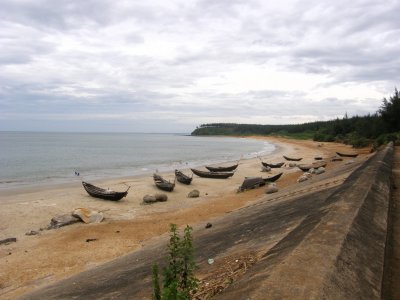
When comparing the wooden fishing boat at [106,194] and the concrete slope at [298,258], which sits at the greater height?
the concrete slope at [298,258]

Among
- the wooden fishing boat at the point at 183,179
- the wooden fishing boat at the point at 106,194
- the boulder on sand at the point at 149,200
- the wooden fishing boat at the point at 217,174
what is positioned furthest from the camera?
the wooden fishing boat at the point at 217,174

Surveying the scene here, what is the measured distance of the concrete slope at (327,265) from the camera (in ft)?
7.78

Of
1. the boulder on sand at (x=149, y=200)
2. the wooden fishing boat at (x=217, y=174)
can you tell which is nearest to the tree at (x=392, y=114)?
the wooden fishing boat at (x=217, y=174)

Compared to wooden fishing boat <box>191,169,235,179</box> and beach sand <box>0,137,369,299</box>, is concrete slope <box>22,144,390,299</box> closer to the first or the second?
beach sand <box>0,137,369,299</box>

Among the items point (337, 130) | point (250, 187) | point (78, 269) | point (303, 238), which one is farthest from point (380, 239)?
point (337, 130)

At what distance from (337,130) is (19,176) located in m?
70.5

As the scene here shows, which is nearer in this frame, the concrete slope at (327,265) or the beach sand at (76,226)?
the concrete slope at (327,265)

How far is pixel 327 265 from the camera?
270cm

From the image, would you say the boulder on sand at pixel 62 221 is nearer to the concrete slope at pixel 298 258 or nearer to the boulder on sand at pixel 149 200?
the boulder on sand at pixel 149 200

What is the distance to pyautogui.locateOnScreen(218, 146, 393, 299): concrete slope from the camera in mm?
2371

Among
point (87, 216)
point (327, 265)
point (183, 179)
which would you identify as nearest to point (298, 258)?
point (327, 265)

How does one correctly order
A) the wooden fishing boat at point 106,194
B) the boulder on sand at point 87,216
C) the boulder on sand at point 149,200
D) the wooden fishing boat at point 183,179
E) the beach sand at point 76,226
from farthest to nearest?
the wooden fishing boat at point 183,179 < the wooden fishing boat at point 106,194 < the boulder on sand at point 149,200 < the boulder on sand at point 87,216 < the beach sand at point 76,226

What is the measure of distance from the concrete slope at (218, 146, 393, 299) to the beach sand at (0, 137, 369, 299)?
655cm

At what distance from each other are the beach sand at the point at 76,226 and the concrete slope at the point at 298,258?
2830mm
